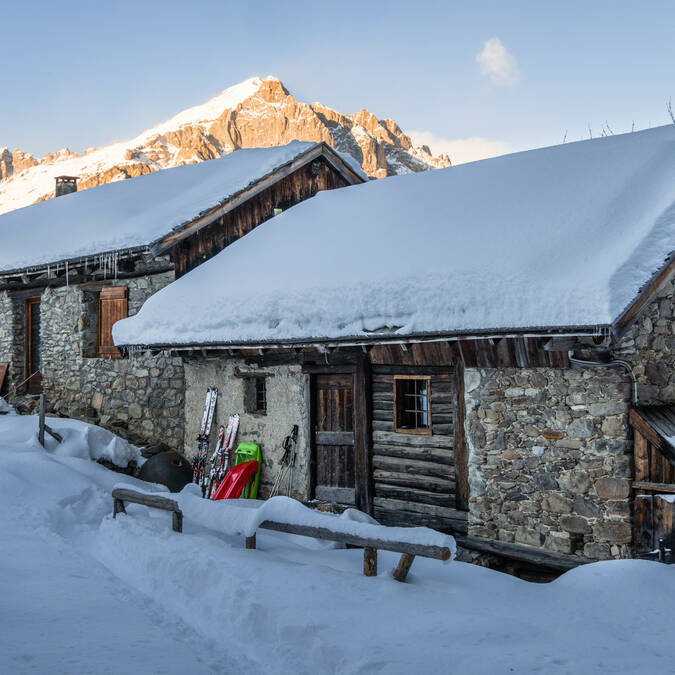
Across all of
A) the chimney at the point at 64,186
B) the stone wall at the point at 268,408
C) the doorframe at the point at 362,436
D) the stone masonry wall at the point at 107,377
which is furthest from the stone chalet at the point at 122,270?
the chimney at the point at 64,186

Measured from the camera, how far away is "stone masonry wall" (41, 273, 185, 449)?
12.1 m

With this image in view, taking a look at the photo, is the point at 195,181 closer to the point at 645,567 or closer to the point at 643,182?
the point at 643,182

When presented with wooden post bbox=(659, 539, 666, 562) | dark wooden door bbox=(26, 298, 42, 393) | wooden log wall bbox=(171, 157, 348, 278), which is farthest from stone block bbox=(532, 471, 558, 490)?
dark wooden door bbox=(26, 298, 42, 393)

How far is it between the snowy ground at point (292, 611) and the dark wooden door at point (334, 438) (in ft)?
7.26

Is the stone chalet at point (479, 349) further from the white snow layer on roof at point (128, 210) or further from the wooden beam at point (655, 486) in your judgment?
the white snow layer on roof at point (128, 210)

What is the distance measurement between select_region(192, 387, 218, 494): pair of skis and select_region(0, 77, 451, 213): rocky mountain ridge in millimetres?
88722

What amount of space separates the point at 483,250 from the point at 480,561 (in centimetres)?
389

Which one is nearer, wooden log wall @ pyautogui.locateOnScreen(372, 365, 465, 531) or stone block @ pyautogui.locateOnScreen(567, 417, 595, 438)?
stone block @ pyautogui.locateOnScreen(567, 417, 595, 438)

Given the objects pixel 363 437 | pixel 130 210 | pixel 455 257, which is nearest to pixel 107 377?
pixel 130 210

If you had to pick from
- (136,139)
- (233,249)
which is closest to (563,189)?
(233,249)

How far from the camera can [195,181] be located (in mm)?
16344

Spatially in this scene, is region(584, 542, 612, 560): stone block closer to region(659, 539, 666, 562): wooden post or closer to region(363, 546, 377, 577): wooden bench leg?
region(659, 539, 666, 562): wooden post

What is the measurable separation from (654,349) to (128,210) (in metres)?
12.3

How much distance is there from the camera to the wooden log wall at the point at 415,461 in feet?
26.7
